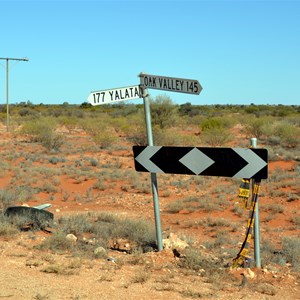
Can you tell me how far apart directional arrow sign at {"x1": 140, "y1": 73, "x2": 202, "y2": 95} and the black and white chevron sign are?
2.89 ft

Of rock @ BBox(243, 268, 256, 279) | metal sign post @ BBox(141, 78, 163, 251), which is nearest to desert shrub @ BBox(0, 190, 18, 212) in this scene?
metal sign post @ BBox(141, 78, 163, 251)

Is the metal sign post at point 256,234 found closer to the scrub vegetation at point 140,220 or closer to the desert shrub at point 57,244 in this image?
the scrub vegetation at point 140,220

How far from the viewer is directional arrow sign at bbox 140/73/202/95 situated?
7613mm

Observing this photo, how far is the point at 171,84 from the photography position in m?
7.90

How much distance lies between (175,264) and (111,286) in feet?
4.61

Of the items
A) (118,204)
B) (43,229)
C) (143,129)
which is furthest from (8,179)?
(143,129)

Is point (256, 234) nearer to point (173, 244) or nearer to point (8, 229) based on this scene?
point (173, 244)

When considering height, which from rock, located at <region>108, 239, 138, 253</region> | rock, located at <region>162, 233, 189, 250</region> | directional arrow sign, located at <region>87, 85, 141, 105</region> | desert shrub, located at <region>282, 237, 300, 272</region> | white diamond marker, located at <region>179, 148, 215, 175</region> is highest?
directional arrow sign, located at <region>87, 85, 141, 105</region>

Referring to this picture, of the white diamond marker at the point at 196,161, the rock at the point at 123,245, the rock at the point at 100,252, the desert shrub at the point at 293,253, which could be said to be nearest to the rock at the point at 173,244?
the rock at the point at 123,245

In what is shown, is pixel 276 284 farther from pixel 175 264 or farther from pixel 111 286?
pixel 111 286

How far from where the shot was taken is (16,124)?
181 feet

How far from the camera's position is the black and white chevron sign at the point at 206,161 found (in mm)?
6938

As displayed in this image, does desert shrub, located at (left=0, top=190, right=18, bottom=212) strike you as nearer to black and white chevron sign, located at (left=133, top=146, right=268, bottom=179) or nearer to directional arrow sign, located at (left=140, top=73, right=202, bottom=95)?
black and white chevron sign, located at (left=133, top=146, right=268, bottom=179)

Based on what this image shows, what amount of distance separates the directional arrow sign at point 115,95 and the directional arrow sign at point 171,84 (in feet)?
0.66
